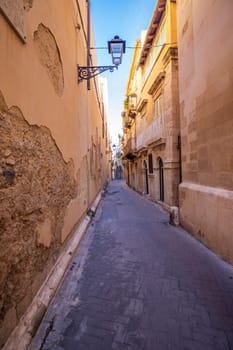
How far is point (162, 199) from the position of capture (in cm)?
938

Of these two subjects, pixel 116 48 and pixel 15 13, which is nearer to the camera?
pixel 15 13

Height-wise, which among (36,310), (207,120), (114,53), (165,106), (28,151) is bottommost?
(36,310)

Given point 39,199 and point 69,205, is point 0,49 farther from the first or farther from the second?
point 69,205

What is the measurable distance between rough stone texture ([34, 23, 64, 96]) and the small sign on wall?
38cm

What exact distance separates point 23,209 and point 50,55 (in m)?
2.07

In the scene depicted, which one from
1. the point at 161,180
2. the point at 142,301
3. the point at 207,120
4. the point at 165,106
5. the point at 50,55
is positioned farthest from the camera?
the point at 161,180

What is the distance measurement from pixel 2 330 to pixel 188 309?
71.9 inches

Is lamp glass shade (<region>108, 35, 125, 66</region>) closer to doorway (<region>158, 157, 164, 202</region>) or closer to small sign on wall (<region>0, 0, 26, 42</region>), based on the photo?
small sign on wall (<region>0, 0, 26, 42</region>)

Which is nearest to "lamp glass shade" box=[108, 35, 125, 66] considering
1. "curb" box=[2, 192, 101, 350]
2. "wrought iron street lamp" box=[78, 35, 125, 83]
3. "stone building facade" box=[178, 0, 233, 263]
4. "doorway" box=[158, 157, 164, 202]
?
"wrought iron street lamp" box=[78, 35, 125, 83]

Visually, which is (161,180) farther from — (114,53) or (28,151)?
(28,151)

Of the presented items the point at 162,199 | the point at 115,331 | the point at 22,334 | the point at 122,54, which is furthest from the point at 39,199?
the point at 162,199

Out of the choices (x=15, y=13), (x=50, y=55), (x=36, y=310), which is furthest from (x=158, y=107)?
(x=36, y=310)

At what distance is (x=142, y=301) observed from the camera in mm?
2479

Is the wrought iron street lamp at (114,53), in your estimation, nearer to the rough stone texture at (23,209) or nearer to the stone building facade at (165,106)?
the stone building facade at (165,106)
